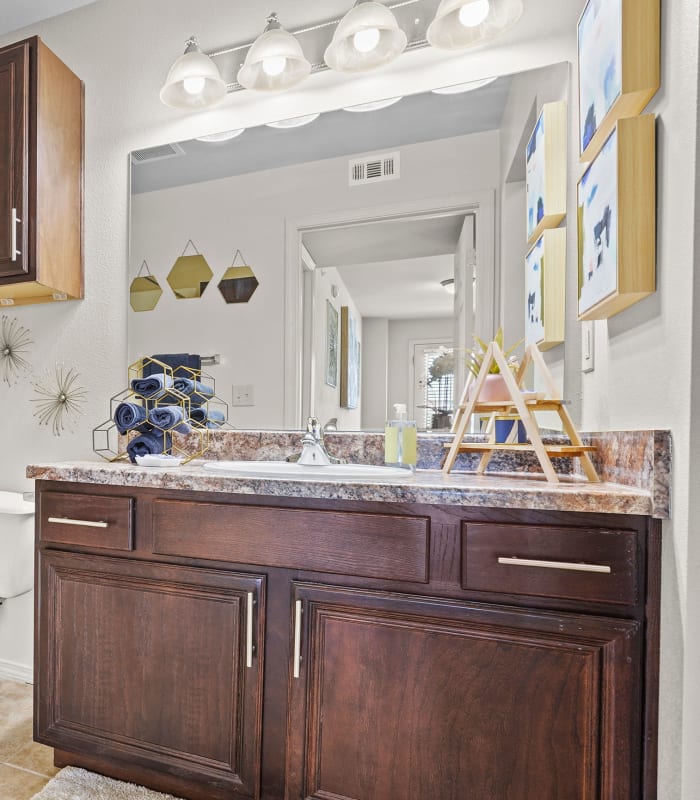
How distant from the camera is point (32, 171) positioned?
1720 millimetres

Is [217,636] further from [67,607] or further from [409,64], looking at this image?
[409,64]

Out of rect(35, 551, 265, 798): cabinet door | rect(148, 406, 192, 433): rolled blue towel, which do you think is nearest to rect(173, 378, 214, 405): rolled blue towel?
rect(148, 406, 192, 433): rolled blue towel

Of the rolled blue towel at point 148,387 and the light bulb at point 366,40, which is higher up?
the light bulb at point 366,40

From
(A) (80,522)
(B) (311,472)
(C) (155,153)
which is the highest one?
(C) (155,153)

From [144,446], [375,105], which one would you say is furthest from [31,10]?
[144,446]

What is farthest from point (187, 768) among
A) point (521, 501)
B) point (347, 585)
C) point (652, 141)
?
point (652, 141)

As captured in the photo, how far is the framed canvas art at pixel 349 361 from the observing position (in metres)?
1.60

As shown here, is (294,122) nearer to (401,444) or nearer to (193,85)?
(193,85)

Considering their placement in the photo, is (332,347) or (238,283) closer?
(332,347)

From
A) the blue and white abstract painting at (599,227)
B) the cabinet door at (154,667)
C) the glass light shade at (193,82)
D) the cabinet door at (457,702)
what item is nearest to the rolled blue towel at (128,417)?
the cabinet door at (154,667)

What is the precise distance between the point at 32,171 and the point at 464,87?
1.44 meters

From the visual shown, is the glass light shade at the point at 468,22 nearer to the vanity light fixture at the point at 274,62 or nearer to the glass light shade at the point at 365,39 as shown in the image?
the glass light shade at the point at 365,39

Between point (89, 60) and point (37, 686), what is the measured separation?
7.10 feet

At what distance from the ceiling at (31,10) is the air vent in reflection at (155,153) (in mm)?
658
